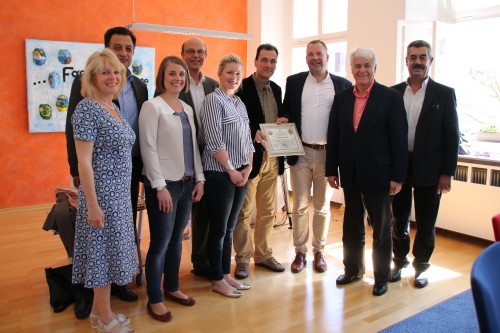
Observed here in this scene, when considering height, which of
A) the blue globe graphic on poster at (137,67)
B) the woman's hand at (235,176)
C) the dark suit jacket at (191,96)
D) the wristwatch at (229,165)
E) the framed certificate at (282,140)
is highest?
the blue globe graphic on poster at (137,67)

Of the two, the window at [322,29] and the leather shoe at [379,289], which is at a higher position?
the window at [322,29]

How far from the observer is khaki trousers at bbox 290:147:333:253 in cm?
A: 365

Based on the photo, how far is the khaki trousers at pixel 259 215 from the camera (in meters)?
3.59

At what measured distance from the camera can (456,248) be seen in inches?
174

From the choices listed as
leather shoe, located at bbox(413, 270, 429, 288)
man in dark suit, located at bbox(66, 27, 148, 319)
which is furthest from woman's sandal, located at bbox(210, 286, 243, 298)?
leather shoe, located at bbox(413, 270, 429, 288)

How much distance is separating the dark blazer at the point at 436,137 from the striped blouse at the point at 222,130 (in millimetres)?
1264

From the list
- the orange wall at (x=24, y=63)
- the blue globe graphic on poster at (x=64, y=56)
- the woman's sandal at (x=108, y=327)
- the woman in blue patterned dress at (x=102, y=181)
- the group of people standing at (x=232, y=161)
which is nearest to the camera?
the woman in blue patterned dress at (x=102, y=181)

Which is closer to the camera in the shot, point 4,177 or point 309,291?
point 309,291

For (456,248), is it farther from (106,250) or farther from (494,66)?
(106,250)

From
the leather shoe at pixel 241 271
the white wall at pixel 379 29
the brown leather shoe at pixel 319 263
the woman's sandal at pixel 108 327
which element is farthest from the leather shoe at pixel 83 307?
the white wall at pixel 379 29

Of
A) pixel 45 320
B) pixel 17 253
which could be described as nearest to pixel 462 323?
pixel 45 320

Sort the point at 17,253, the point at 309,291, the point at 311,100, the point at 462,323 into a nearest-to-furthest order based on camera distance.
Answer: the point at 462,323 < the point at 309,291 < the point at 311,100 < the point at 17,253

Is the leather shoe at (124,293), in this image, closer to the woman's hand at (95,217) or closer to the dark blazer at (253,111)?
the woman's hand at (95,217)

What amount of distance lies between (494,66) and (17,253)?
5.24 m
